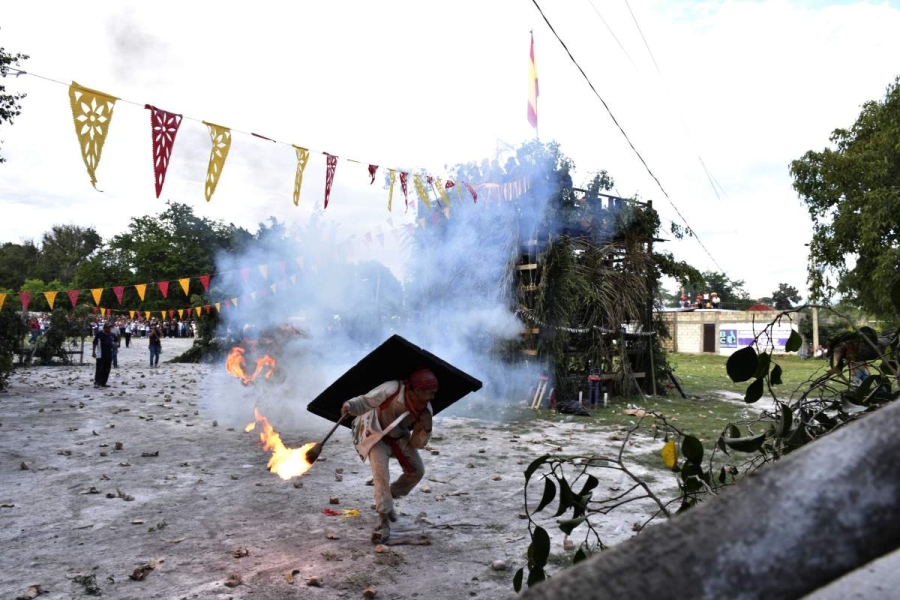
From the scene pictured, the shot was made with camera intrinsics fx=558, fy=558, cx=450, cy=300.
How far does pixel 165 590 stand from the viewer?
3.88 meters

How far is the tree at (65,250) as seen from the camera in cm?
5971

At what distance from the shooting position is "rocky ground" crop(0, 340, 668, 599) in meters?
4.08

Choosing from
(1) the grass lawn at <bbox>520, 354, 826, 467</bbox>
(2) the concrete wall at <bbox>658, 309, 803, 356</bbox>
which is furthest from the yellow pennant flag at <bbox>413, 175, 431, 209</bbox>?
(2) the concrete wall at <bbox>658, 309, 803, 356</bbox>

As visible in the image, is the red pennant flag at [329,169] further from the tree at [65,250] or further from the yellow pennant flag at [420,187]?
the tree at [65,250]

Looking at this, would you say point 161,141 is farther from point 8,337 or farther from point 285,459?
point 8,337

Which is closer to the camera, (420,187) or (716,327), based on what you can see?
(420,187)

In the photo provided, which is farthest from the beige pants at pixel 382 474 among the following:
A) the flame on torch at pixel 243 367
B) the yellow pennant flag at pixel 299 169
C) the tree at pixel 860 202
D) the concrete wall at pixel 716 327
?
the concrete wall at pixel 716 327

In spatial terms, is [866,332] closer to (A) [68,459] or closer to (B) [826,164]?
(A) [68,459]

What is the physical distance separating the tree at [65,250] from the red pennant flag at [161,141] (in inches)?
2438

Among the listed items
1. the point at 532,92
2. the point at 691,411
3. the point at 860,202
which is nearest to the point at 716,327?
the point at 860,202

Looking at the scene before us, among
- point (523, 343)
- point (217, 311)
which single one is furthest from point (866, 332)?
point (217, 311)

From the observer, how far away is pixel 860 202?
13.2 meters

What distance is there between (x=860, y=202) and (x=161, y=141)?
581 inches

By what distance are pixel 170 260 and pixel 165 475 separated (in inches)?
1637
